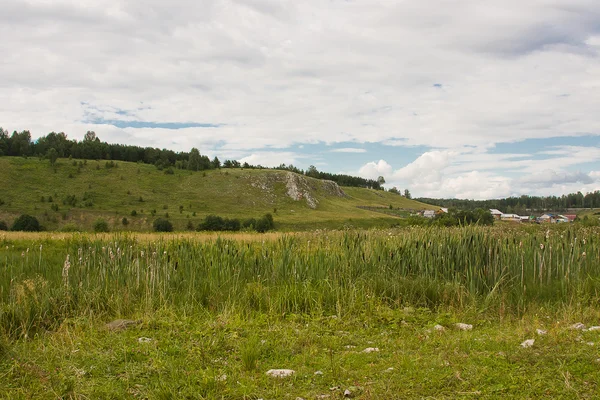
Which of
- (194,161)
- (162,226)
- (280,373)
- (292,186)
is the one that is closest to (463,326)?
(280,373)

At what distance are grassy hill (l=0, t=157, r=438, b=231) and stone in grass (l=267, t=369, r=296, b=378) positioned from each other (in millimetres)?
74158

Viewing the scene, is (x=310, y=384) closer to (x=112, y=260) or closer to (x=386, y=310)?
(x=386, y=310)

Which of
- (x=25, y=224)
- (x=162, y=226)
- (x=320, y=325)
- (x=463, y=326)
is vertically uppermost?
(x=463, y=326)

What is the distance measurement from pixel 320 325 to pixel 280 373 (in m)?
2.07

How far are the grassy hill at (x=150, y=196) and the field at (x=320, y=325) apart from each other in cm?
6984

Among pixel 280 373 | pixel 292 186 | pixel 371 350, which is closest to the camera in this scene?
pixel 280 373

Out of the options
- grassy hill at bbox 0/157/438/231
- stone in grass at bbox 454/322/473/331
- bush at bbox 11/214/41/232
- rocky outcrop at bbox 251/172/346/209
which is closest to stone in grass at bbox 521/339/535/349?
stone in grass at bbox 454/322/473/331

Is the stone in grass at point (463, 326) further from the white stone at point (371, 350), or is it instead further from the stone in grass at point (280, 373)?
the stone in grass at point (280, 373)

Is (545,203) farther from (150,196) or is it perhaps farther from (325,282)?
(325,282)

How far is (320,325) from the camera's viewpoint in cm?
623

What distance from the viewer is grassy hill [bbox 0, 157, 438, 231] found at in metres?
81.8

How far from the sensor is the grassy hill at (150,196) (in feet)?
268

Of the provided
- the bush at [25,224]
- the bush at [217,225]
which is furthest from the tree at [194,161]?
the bush at [25,224]

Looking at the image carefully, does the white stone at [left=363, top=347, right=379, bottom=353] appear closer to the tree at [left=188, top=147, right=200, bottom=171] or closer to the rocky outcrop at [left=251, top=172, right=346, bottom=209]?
the rocky outcrop at [left=251, top=172, right=346, bottom=209]
